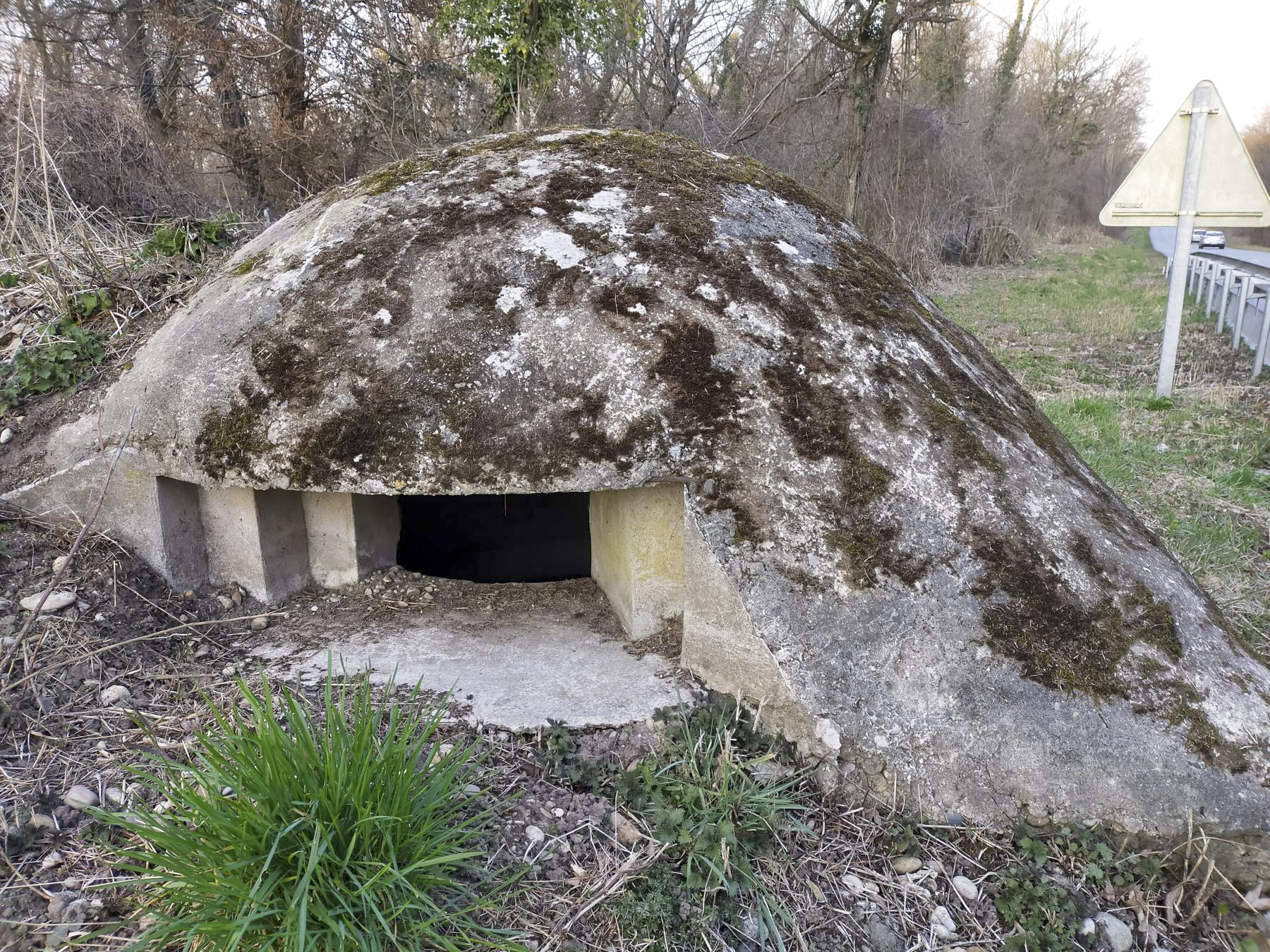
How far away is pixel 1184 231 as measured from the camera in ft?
20.5

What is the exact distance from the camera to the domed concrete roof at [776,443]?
6.86 feet

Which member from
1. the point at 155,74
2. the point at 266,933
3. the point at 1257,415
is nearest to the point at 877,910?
the point at 266,933

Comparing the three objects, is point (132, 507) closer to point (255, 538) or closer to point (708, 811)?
point (255, 538)

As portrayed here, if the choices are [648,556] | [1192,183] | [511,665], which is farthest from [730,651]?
[1192,183]

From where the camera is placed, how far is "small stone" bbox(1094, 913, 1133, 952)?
1836 mm

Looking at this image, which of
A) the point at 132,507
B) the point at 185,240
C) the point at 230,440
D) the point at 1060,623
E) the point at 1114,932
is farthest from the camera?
the point at 185,240

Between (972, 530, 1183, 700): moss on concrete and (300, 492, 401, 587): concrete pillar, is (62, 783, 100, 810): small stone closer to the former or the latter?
(300, 492, 401, 587): concrete pillar

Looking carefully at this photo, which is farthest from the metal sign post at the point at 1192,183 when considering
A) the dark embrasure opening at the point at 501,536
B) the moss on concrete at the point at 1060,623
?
the moss on concrete at the point at 1060,623

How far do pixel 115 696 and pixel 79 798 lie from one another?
42 centimetres

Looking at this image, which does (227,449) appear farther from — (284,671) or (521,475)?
(521,475)

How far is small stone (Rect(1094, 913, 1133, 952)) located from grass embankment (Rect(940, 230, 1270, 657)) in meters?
1.62

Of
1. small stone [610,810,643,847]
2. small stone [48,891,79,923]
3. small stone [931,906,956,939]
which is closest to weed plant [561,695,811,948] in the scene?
small stone [610,810,643,847]

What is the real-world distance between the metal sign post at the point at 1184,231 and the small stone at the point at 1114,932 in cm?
559

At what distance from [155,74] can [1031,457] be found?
12.0 m
